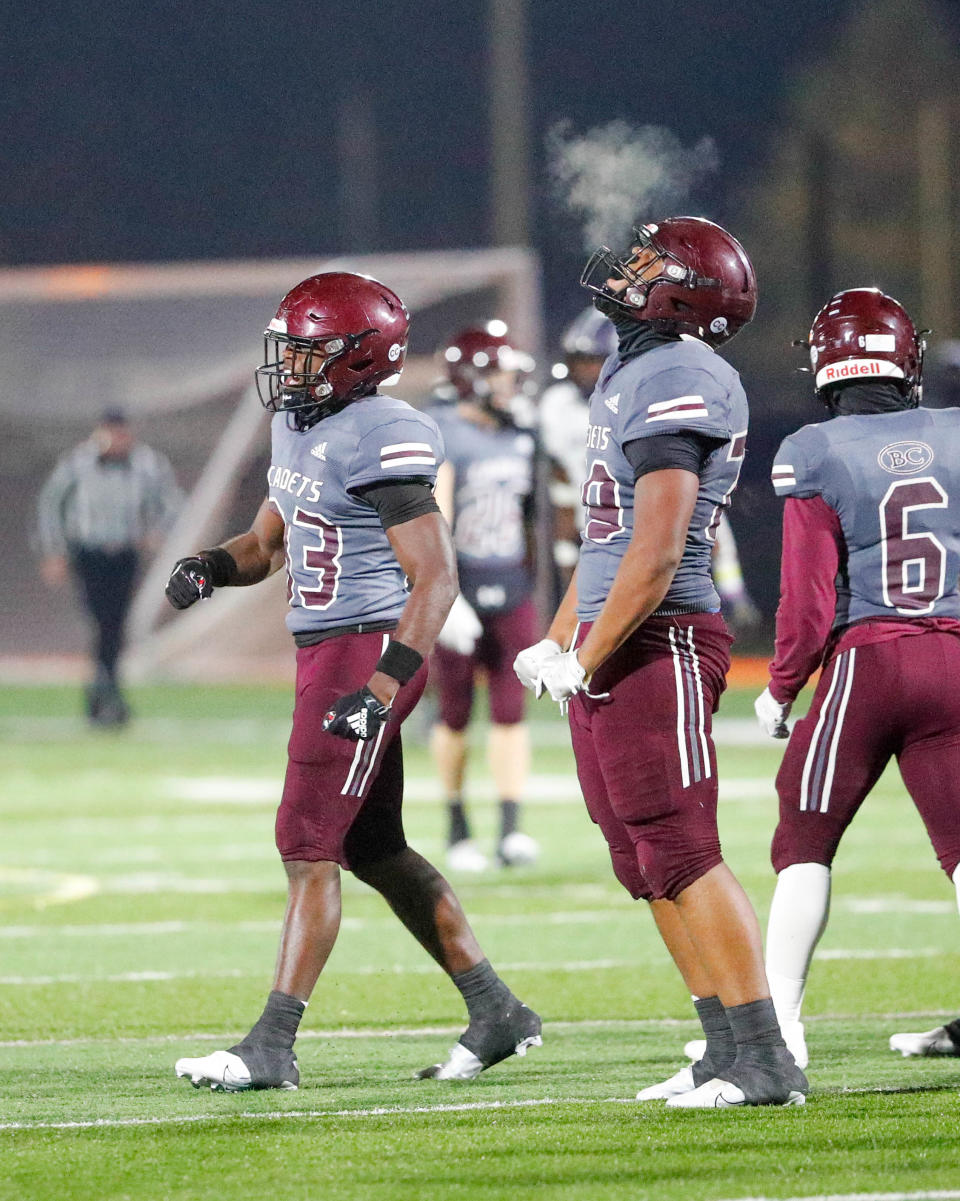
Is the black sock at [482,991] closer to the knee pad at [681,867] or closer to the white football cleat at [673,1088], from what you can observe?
the white football cleat at [673,1088]

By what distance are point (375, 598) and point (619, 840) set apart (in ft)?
2.82

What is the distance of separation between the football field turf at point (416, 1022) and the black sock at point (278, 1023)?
13 cm

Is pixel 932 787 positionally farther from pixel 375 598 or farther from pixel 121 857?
pixel 121 857

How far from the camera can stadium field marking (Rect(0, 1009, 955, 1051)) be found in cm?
616

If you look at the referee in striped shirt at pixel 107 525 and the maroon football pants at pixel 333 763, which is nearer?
the maroon football pants at pixel 333 763

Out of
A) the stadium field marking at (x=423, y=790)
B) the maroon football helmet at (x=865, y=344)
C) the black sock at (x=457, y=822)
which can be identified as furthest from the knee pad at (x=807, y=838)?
the stadium field marking at (x=423, y=790)

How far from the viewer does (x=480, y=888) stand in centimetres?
934

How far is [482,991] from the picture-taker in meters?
5.55

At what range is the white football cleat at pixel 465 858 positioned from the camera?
386 inches

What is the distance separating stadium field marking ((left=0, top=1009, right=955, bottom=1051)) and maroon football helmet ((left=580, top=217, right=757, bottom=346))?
2222 mm

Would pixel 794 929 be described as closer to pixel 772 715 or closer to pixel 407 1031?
pixel 772 715

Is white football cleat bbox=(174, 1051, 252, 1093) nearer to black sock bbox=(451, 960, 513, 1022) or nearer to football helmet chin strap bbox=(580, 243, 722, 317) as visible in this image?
black sock bbox=(451, 960, 513, 1022)

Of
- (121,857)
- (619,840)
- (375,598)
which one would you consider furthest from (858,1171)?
(121,857)

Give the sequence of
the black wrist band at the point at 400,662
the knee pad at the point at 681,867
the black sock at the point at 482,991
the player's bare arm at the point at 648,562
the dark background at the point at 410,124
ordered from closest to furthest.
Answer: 1. the player's bare arm at the point at 648,562
2. the knee pad at the point at 681,867
3. the black wrist band at the point at 400,662
4. the black sock at the point at 482,991
5. the dark background at the point at 410,124
